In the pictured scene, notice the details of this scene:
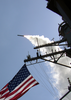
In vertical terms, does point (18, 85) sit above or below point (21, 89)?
above

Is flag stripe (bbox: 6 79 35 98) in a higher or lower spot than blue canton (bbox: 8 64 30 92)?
lower

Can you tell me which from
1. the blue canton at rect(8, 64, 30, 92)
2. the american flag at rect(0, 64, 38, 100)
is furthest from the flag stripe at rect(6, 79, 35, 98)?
the blue canton at rect(8, 64, 30, 92)

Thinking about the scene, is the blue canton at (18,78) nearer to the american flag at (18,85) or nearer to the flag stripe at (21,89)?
the american flag at (18,85)

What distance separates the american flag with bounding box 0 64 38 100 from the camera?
428 inches

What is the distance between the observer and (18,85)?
11.3 meters

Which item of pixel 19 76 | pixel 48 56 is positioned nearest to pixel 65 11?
pixel 48 56

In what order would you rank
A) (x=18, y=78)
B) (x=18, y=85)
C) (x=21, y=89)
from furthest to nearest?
(x=18, y=78) < (x=18, y=85) < (x=21, y=89)

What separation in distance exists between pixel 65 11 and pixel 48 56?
766 centimetres

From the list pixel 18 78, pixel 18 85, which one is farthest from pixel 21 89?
pixel 18 78

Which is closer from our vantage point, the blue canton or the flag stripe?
the flag stripe

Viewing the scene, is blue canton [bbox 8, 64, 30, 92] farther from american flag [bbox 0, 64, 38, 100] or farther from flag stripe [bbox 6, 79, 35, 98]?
flag stripe [bbox 6, 79, 35, 98]

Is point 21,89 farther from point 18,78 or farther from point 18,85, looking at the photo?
point 18,78

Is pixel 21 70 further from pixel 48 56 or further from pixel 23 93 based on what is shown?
pixel 48 56

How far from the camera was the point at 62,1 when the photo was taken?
6.75 m
